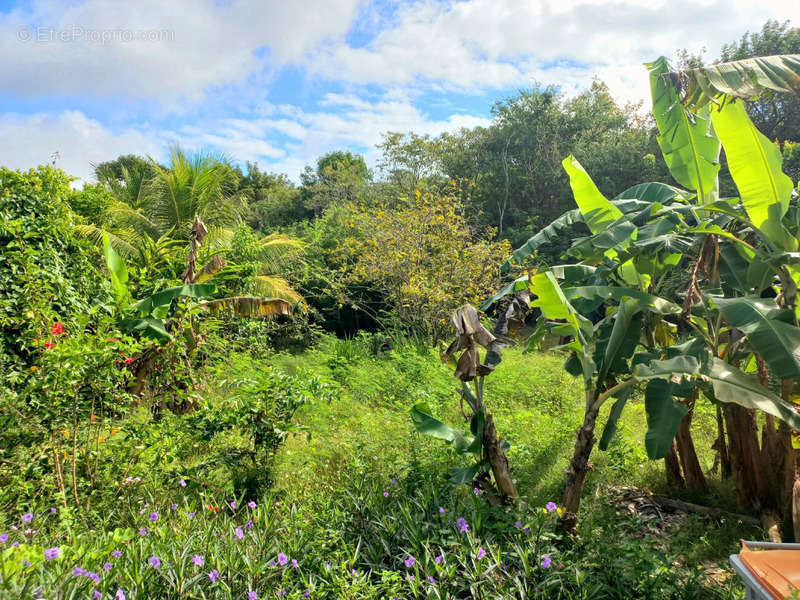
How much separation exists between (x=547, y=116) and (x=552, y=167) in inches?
76.7

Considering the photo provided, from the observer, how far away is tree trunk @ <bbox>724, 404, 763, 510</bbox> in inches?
137

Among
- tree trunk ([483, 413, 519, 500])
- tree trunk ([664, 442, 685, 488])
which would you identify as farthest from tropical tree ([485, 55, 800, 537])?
tree trunk ([664, 442, 685, 488])

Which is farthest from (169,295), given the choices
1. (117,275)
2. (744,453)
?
(744,453)

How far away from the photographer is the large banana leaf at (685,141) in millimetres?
3484

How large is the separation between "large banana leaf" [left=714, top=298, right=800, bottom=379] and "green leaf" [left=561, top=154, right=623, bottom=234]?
1.28 metres

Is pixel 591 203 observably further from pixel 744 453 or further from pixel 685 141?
pixel 744 453

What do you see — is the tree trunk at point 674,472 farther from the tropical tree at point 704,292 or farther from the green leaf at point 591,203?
the green leaf at point 591,203

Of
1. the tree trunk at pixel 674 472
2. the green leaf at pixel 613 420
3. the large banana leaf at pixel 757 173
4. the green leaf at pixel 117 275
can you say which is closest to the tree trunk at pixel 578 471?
the green leaf at pixel 613 420

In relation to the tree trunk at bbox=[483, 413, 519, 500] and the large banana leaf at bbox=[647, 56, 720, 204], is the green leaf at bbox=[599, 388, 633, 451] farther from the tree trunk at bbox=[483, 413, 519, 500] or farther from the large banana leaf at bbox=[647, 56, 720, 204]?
the large banana leaf at bbox=[647, 56, 720, 204]

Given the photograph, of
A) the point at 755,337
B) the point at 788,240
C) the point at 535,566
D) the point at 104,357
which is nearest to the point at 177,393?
the point at 104,357

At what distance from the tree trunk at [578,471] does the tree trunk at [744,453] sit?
4.18 feet

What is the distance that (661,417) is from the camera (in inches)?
113

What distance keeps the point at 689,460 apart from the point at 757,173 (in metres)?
2.32

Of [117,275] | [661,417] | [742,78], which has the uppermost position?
[742,78]
